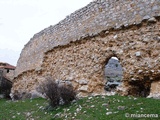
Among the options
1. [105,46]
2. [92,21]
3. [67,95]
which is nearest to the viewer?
[67,95]

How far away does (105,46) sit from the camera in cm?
748

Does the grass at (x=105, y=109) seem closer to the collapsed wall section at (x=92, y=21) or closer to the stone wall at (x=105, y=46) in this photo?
the stone wall at (x=105, y=46)

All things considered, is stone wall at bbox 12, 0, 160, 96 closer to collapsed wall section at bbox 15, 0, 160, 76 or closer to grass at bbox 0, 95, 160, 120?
collapsed wall section at bbox 15, 0, 160, 76

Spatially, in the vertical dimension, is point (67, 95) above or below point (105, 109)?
Result: above

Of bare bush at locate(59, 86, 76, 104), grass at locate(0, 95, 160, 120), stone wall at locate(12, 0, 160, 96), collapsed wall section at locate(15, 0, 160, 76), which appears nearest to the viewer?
grass at locate(0, 95, 160, 120)

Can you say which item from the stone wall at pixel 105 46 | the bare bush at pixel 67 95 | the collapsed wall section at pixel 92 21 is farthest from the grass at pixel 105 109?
the collapsed wall section at pixel 92 21

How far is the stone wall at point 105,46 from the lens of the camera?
6.27 metres

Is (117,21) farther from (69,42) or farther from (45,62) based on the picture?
(45,62)

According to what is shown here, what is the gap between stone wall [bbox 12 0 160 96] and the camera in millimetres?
6270

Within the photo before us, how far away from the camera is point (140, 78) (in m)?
6.39

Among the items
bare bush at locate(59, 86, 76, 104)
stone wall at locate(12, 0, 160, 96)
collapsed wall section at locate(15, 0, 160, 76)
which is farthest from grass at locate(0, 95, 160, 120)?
collapsed wall section at locate(15, 0, 160, 76)

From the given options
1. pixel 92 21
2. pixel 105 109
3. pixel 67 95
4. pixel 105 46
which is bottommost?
pixel 105 109

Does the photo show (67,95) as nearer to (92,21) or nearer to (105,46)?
(105,46)

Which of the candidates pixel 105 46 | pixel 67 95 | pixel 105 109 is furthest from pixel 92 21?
pixel 105 109
